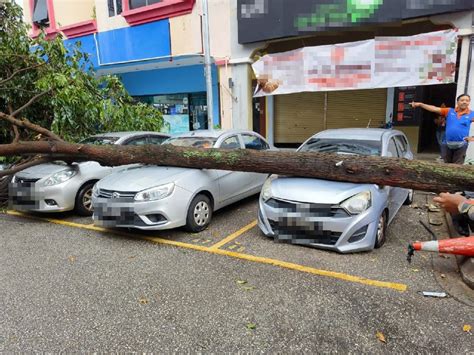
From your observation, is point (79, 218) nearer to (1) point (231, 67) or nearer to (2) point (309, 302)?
(2) point (309, 302)

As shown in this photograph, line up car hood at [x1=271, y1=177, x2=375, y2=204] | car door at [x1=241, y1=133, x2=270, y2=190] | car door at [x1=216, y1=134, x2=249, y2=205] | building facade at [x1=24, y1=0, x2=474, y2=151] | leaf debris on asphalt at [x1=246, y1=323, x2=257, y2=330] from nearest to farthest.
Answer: leaf debris on asphalt at [x1=246, y1=323, x2=257, y2=330] < car hood at [x1=271, y1=177, x2=375, y2=204] < car door at [x1=216, y1=134, x2=249, y2=205] < car door at [x1=241, y1=133, x2=270, y2=190] < building facade at [x1=24, y1=0, x2=474, y2=151]

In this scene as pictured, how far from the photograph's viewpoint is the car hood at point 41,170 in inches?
235

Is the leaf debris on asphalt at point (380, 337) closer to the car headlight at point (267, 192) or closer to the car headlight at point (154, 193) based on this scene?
the car headlight at point (267, 192)

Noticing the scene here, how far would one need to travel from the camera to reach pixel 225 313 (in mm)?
3188

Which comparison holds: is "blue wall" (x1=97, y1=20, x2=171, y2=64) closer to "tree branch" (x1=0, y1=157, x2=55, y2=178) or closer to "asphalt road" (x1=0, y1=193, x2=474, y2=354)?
"tree branch" (x1=0, y1=157, x2=55, y2=178)

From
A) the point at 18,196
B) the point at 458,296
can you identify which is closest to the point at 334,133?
the point at 458,296

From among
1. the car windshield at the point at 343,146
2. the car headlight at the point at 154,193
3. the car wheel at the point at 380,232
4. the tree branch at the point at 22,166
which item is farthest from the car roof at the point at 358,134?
the tree branch at the point at 22,166

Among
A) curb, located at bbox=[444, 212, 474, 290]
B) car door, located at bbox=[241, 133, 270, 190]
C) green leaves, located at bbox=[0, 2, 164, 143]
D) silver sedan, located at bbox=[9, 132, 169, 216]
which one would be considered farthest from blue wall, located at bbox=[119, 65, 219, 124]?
curb, located at bbox=[444, 212, 474, 290]

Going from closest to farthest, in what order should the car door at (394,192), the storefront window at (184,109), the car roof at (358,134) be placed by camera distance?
the car door at (394,192)
the car roof at (358,134)
the storefront window at (184,109)

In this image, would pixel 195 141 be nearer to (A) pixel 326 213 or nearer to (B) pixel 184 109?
(A) pixel 326 213

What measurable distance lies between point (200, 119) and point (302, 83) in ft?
17.4

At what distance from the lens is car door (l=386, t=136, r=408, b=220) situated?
15.9 ft

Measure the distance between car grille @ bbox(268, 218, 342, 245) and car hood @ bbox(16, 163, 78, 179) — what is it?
3850 millimetres

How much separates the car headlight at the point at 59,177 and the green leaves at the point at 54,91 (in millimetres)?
2402
